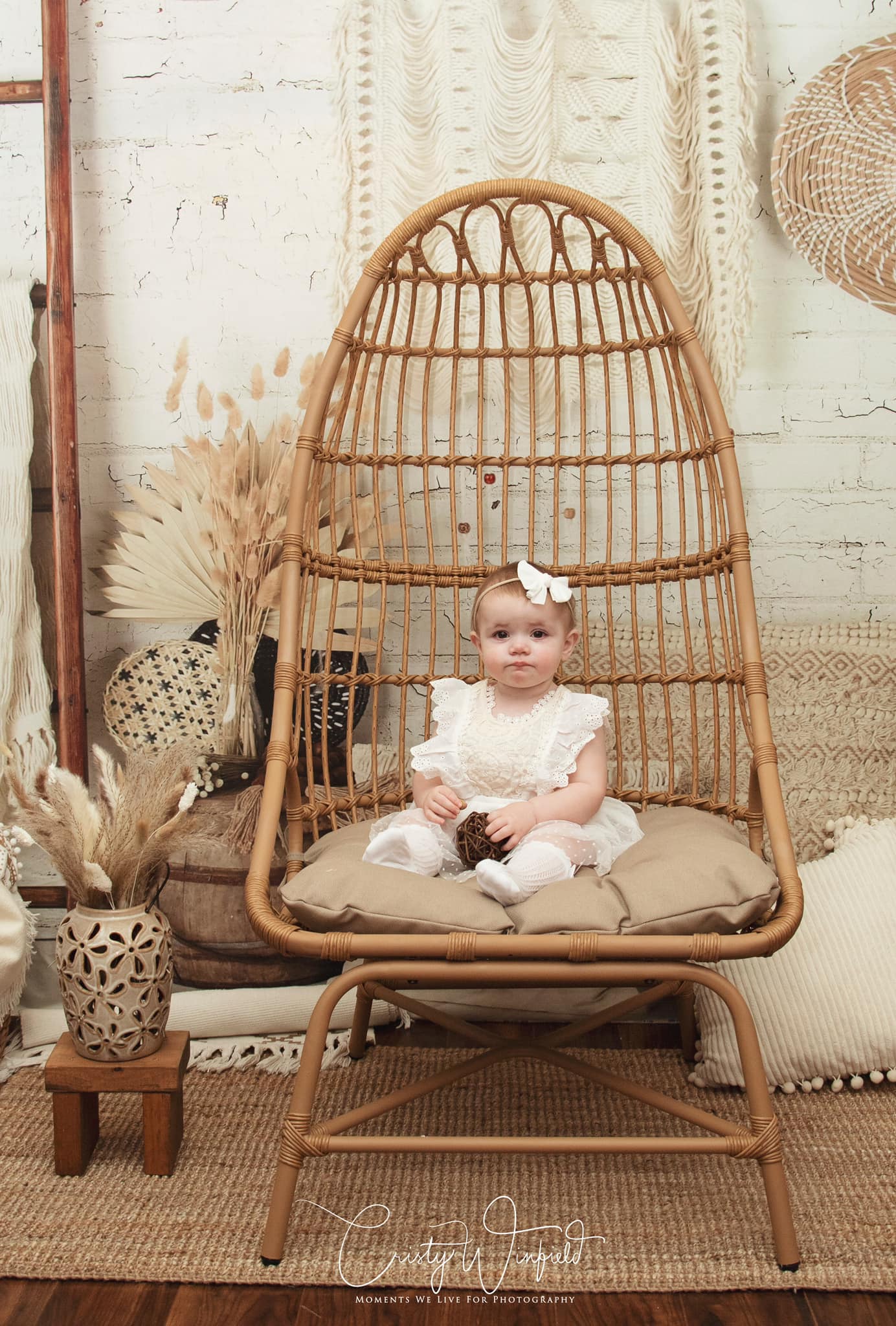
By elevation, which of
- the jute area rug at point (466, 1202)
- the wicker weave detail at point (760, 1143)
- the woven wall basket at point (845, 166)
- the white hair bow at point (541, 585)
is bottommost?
the jute area rug at point (466, 1202)

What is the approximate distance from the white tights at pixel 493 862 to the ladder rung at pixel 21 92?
4.64 feet

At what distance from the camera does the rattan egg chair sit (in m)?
1.18

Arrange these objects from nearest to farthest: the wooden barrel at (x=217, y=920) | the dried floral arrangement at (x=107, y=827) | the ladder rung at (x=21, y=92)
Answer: the dried floral arrangement at (x=107, y=827) → the wooden barrel at (x=217, y=920) → the ladder rung at (x=21, y=92)

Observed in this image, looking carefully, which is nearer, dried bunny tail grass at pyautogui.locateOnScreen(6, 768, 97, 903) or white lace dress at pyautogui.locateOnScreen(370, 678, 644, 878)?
dried bunny tail grass at pyautogui.locateOnScreen(6, 768, 97, 903)

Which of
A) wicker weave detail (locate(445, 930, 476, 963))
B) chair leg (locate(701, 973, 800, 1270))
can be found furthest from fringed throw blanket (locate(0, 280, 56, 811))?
chair leg (locate(701, 973, 800, 1270))

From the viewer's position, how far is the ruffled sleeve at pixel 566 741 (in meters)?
1.49

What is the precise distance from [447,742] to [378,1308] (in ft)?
2.31

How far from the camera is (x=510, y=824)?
4.56 feet

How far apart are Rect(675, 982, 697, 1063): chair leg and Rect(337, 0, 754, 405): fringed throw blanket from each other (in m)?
1.14

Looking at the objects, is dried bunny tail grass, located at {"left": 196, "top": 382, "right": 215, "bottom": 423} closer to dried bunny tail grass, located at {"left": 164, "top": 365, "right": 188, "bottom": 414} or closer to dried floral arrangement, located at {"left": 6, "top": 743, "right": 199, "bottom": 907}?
dried bunny tail grass, located at {"left": 164, "top": 365, "right": 188, "bottom": 414}

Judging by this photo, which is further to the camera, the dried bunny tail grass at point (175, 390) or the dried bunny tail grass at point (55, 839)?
the dried bunny tail grass at point (175, 390)

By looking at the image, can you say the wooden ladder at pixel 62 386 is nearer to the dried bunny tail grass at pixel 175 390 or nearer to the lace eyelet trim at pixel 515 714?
the dried bunny tail grass at pixel 175 390

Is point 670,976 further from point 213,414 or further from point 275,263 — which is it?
point 275,263

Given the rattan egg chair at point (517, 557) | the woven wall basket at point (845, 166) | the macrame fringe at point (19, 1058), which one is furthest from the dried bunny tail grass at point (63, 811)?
the woven wall basket at point (845, 166)
